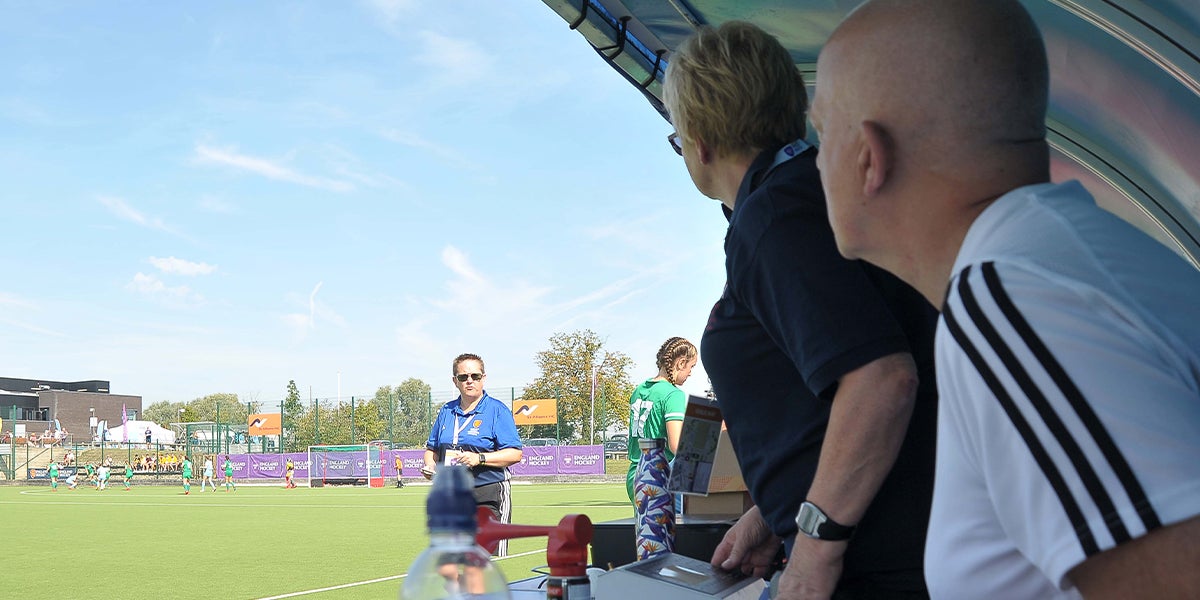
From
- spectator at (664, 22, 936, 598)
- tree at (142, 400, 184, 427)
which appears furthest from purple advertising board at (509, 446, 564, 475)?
tree at (142, 400, 184, 427)

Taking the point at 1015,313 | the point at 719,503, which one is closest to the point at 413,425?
the point at 719,503

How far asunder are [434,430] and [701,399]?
18.0 ft

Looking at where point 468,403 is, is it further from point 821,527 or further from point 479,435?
point 821,527

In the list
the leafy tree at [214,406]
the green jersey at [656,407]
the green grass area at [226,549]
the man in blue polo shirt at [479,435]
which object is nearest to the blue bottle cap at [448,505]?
the green grass area at [226,549]

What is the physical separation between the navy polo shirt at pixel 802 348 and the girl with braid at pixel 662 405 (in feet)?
15.1

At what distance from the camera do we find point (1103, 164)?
15.0 feet

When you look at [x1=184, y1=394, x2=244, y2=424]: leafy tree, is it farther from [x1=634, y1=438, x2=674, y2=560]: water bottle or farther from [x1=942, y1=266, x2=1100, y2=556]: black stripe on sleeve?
[x1=942, y1=266, x2=1100, y2=556]: black stripe on sleeve

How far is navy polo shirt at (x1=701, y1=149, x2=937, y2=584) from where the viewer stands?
5.05 feet

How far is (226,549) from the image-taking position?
45.2 feet

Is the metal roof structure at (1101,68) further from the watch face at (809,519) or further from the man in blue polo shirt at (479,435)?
the man in blue polo shirt at (479,435)

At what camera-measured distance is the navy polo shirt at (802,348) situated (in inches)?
60.6

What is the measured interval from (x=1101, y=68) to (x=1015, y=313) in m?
3.16

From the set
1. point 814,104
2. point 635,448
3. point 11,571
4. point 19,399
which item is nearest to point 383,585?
point 635,448

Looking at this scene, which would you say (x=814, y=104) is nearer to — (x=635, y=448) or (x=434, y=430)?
(x=635, y=448)
